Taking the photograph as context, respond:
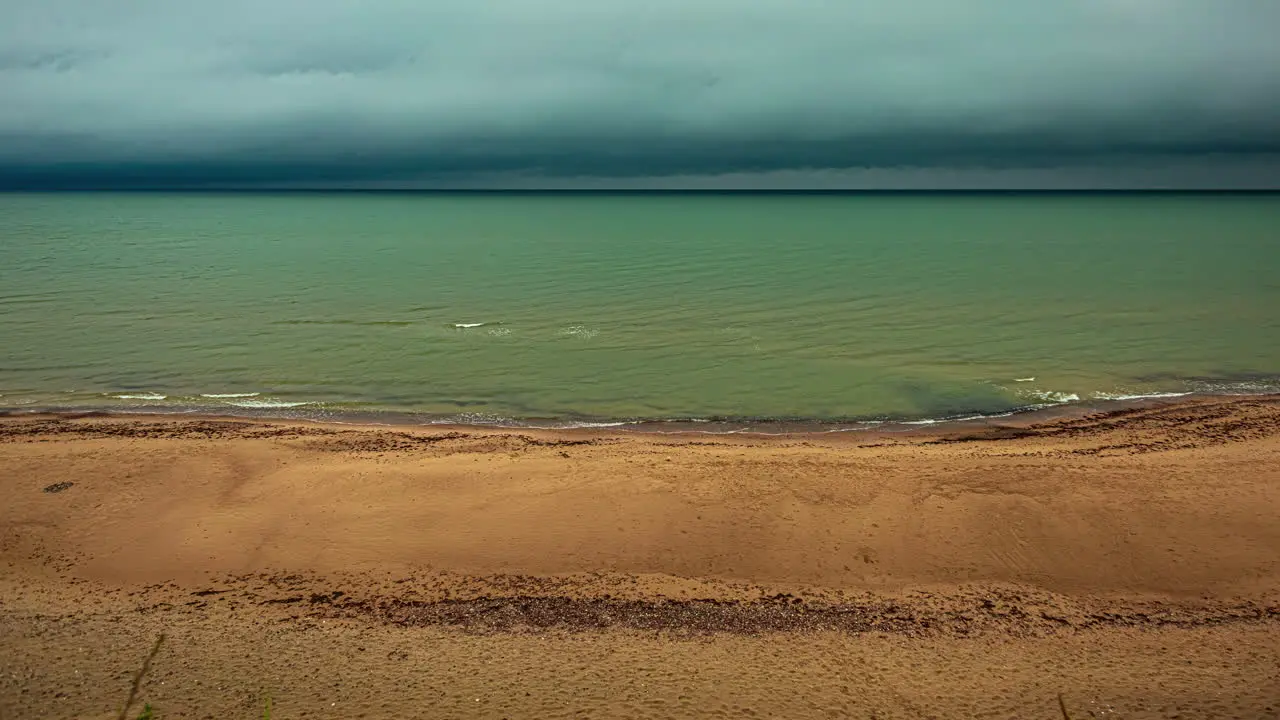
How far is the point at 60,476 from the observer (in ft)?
36.3

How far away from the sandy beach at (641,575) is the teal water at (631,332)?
338cm

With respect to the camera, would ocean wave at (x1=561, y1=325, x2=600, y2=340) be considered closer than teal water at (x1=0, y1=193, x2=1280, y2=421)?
No

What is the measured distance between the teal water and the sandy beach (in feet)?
11.1

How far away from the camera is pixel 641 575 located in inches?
328

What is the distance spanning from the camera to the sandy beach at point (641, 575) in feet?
20.1

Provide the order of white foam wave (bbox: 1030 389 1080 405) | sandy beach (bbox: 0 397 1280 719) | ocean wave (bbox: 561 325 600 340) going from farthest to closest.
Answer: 1. ocean wave (bbox: 561 325 600 340)
2. white foam wave (bbox: 1030 389 1080 405)
3. sandy beach (bbox: 0 397 1280 719)

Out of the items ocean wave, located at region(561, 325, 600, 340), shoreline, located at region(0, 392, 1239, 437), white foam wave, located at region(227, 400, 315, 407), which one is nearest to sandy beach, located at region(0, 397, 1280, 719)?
shoreline, located at region(0, 392, 1239, 437)

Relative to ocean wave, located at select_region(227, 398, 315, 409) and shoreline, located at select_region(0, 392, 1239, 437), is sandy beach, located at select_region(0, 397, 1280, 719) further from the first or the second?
ocean wave, located at select_region(227, 398, 315, 409)

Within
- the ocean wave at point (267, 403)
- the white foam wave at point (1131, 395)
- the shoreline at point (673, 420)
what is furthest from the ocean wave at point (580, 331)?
the white foam wave at point (1131, 395)

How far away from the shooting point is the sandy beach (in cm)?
613

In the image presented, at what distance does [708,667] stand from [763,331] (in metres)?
17.5

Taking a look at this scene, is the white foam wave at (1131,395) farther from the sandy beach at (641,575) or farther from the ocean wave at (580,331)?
the ocean wave at (580,331)

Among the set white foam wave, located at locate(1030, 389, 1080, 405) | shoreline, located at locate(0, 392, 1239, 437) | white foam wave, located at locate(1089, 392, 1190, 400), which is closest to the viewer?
shoreline, located at locate(0, 392, 1239, 437)

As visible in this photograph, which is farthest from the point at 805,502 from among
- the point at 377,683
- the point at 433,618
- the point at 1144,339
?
the point at 1144,339
